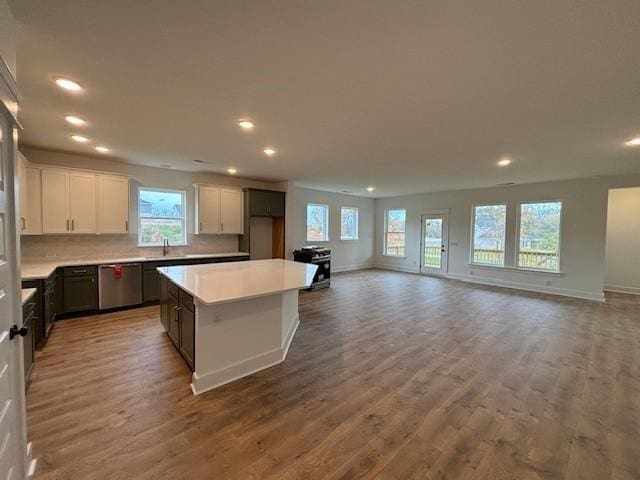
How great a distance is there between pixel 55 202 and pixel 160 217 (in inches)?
61.3

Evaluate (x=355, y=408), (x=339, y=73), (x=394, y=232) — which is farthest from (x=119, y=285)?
(x=394, y=232)

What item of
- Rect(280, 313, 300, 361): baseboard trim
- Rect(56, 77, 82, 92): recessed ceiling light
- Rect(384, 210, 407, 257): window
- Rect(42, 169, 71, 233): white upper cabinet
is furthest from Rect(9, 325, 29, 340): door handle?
Rect(384, 210, 407, 257): window

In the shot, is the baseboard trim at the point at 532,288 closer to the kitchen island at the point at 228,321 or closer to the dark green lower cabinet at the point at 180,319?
the kitchen island at the point at 228,321

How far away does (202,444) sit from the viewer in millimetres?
1904

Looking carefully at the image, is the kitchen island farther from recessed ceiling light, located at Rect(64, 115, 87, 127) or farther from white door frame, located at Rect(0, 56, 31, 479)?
recessed ceiling light, located at Rect(64, 115, 87, 127)

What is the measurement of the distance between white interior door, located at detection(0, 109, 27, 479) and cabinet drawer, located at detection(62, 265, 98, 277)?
3.44 m

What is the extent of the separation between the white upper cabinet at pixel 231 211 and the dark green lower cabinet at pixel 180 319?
261 centimetres

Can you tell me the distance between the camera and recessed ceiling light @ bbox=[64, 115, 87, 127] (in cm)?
303

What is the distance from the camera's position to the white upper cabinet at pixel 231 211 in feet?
19.9

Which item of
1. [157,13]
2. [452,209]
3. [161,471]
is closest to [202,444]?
[161,471]

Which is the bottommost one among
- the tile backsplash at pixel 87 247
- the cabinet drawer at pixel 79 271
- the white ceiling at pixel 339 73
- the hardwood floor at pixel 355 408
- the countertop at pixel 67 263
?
the hardwood floor at pixel 355 408

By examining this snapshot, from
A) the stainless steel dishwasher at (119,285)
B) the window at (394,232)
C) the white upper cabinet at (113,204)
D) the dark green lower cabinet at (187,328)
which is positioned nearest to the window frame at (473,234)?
the window at (394,232)

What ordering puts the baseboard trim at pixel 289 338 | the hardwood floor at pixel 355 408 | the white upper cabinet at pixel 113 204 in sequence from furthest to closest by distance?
the white upper cabinet at pixel 113 204 → the baseboard trim at pixel 289 338 → the hardwood floor at pixel 355 408

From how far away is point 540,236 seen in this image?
685cm
